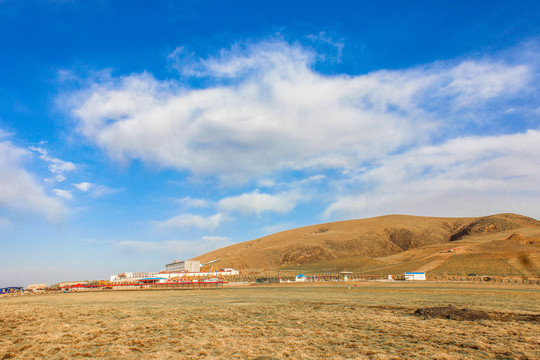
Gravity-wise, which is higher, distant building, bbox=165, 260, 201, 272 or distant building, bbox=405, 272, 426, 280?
distant building, bbox=165, 260, 201, 272

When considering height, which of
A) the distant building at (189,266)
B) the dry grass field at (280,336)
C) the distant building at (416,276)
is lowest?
the distant building at (416,276)

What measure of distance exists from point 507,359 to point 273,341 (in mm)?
8465

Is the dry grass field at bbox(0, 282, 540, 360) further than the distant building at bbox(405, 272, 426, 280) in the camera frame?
No

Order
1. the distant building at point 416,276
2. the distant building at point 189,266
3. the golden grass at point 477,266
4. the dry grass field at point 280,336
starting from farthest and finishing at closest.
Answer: the distant building at point 189,266, the golden grass at point 477,266, the distant building at point 416,276, the dry grass field at point 280,336

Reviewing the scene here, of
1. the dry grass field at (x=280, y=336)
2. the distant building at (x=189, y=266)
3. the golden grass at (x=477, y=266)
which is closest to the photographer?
the dry grass field at (x=280, y=336)

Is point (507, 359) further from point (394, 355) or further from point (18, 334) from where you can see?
point (18, 334)

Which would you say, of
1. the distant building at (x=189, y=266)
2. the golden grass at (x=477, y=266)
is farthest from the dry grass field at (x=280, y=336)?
the distant building at (x=189, y=266)

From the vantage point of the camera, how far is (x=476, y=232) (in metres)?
188

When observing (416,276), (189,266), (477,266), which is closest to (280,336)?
(416,276)

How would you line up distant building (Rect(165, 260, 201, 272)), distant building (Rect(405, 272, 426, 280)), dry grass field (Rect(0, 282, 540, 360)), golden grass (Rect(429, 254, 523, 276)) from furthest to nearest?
distant building (Rect(165, 260, 201, 272)) < golden grass (Rect(429, 254, 523, 276)) < distant building (Rect(405, 272, 426, 280)) < dry grass field (Rect(0, 282, 540, 360))

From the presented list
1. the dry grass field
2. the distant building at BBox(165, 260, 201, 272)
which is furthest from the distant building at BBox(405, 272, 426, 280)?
the distant building at BBox(165, 260, 201, 272)

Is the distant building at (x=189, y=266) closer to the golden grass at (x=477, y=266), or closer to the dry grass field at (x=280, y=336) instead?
the golden grass at (x=477, y=266)

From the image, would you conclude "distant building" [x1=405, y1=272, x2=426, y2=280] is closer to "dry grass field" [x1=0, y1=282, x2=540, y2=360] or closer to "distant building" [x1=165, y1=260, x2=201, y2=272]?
"dry grass field" [x1=0, y1=282, x2=540, y2=360]

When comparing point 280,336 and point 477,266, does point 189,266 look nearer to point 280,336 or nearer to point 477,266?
point 477,266
